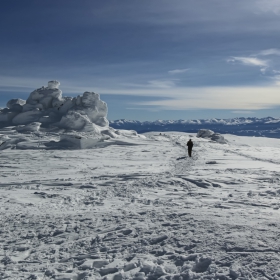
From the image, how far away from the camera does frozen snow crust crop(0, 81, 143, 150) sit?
40.2 meters

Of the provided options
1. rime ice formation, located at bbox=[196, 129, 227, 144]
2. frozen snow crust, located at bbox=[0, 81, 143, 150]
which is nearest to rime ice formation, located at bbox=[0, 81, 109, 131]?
frozen snow crust, located at bbox=[0, 81, 143, 150]

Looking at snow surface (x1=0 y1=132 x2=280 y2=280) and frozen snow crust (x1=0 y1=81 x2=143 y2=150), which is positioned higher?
frozen snow crust (x1=0 y1=81 x2=143 y2=150)

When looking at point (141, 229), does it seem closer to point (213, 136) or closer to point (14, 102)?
point (14, 102)

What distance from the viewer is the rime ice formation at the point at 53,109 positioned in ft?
183

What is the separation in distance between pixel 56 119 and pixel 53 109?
5905 mm

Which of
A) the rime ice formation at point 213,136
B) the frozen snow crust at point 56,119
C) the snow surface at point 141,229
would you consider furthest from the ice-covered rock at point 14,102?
the snow surface at point 141,229

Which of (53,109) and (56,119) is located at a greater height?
(53,109)

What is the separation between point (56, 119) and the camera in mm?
57344

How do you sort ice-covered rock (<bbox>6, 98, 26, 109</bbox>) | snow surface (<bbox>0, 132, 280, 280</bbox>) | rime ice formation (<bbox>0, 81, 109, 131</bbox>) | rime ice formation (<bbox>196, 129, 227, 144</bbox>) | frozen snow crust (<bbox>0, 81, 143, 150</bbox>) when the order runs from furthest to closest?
rime ice formation (<bbox>196, 129, 227, 144</bbox>)
ice-covered rock (<bbox>6, 98, 26, 109</bbox>)
rime ice formation (<bbox>0, 81, 109, 131</bbox>)
frozen snow crust (<bbox>0, 81, 143, 150</bbox>)
snow surface (<bbox>0, 132, 280, 280</bbox>)

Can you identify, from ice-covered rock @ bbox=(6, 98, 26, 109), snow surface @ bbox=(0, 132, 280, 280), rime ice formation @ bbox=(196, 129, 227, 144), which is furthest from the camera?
rime ice formation @ bbox=(196, 129, 227, 144)

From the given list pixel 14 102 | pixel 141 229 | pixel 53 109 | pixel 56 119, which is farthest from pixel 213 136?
pixel 141 229

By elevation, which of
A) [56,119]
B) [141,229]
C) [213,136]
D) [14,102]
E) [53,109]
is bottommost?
[213,136]

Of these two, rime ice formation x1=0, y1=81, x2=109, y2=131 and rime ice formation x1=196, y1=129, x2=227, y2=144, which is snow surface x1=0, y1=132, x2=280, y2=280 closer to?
rime ice formation x1=0, y1=81, x2=109, y2=131

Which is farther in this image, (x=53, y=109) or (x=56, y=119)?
(x=53, y=109)
